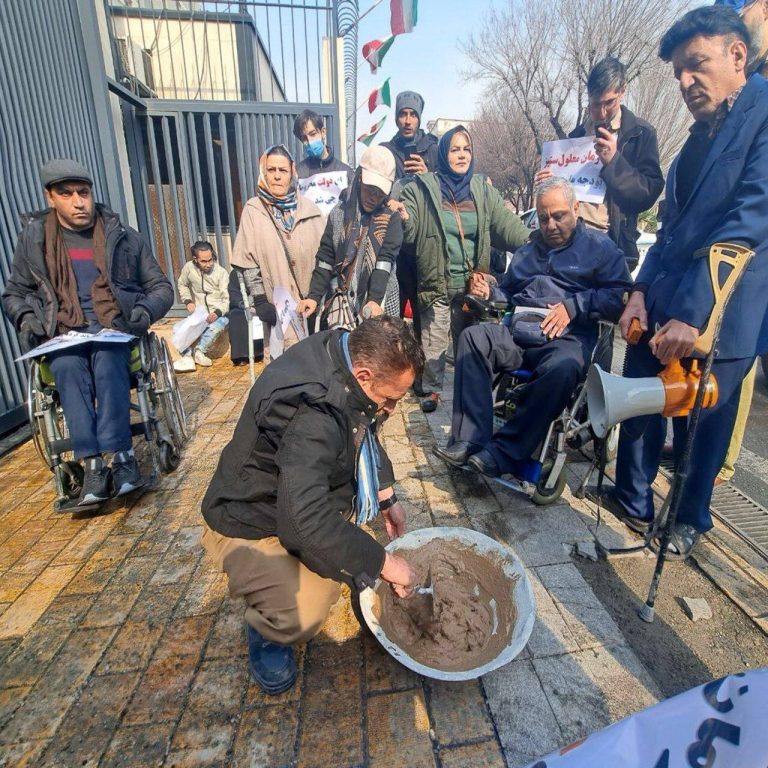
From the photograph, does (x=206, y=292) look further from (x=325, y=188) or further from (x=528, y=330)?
(x=528, y=330)

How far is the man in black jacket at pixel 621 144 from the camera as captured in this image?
3.08 m

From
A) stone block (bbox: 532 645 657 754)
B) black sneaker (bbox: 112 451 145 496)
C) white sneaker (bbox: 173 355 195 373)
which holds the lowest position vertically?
white sneaker (bbox: 173 355 195 373)

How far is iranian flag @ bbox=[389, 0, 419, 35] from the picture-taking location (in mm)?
7234

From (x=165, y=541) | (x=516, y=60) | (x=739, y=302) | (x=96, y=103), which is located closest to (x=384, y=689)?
(x=165, y=541)

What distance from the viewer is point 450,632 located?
1771 millimetres

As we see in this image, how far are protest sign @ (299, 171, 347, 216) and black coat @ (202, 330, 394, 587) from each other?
3.48 m

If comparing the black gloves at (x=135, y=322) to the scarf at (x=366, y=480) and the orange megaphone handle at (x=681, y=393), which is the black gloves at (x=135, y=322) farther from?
the orange megaphone handle at (x=681, y=393)

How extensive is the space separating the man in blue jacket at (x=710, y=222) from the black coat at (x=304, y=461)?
145 centimetres

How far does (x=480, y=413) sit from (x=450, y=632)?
1433 mm

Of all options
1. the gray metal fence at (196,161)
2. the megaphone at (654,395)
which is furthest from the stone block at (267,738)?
the gray metal fence at (196,161)

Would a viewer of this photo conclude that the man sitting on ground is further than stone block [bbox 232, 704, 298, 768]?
Yes

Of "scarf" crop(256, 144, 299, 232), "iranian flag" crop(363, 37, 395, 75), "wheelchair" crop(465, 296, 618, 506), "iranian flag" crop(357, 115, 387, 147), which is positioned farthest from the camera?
"iranian flag" crop(357, 115, 387, 147)

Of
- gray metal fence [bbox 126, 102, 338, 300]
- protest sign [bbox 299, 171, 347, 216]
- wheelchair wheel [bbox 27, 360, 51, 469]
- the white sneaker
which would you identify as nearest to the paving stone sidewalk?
wheelchair wheel [bbox 27, 360, 51, 469]

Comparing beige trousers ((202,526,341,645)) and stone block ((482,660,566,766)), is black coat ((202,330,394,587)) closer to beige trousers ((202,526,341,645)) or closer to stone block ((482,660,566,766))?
beige trousers ((202,526,341,645))
